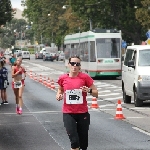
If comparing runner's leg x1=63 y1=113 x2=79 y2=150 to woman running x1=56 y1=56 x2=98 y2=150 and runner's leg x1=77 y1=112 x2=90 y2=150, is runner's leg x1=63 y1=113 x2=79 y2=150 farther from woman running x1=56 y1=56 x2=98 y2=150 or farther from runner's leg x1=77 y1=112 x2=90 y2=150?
runner's leg x1=77 y1=112 x2=90 y2=150

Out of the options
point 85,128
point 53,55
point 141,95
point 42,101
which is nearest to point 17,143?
point 85,128

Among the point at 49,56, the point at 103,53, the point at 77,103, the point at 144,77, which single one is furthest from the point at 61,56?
the point at 77,103

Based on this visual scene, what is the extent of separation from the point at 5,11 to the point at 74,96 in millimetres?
61668

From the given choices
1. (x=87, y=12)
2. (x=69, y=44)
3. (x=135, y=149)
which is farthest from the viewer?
(x=87, y=12)

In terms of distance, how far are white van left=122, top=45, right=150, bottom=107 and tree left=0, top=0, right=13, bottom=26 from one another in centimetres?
4678

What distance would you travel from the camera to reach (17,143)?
1368 centimetres

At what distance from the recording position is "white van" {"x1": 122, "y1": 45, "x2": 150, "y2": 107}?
22.0 meters

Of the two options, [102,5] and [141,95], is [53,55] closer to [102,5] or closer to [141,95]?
[102,5]

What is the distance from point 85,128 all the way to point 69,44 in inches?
1682

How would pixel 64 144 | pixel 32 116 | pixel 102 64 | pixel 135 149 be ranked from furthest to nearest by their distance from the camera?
pixel 102 64, pixel 32 116, pixel 64 144, pixel 135 149

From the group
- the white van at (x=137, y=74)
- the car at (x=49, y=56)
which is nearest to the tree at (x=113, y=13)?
the car at (x=49, y=56)

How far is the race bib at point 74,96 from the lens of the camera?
33.3ft

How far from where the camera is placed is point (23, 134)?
603 inches

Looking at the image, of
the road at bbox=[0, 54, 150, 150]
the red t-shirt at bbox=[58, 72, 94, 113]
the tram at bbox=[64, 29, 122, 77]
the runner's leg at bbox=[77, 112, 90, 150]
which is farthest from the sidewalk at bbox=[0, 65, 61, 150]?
the tram at bbox=[64, 29, 122, 77]
